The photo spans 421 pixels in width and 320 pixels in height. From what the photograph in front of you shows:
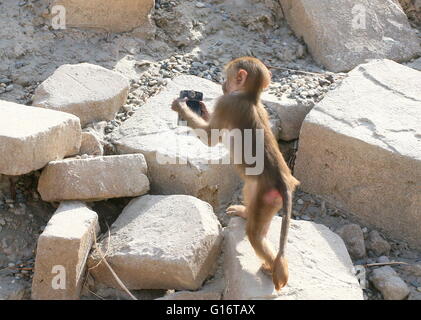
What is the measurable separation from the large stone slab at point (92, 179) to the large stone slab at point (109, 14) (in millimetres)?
2497

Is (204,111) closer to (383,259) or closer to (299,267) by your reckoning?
(299,267)

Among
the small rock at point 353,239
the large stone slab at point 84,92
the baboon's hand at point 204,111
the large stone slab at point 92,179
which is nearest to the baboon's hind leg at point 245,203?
the baboon's hand at point 204,111

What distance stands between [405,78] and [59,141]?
Answer: 378cm

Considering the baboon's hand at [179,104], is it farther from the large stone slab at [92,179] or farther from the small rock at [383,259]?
the small rock at [383,259]

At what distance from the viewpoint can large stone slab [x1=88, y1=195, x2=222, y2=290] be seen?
4.74m

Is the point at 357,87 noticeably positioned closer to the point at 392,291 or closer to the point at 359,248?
the point at 359,248

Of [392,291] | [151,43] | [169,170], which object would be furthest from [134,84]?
[392,291]

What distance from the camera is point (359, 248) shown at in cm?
552

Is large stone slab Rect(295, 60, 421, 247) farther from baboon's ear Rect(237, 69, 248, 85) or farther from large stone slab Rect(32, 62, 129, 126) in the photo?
Answer: large stone slab Rect(32, 62, 129, 126)

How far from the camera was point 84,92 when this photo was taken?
6.10 meters

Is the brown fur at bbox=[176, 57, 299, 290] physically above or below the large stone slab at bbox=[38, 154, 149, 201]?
above

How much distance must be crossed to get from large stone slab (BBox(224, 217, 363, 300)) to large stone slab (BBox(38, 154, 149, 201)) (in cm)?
98

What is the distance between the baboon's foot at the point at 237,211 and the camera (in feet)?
17.4

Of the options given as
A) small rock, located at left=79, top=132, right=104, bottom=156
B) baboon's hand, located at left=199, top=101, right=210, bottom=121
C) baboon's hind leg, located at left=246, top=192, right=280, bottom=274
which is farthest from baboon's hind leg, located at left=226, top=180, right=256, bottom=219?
small rock, located at left=79, top=132, right=104, bottom=156
